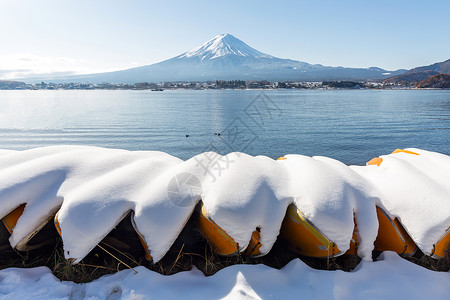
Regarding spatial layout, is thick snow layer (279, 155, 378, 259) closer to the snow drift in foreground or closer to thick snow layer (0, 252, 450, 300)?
the snow drift in foreground

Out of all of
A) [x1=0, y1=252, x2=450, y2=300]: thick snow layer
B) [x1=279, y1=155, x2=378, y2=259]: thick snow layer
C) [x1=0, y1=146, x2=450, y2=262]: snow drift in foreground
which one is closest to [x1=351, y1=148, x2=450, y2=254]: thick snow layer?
[x1=0, y1=146, x2=450, y2=262]: snow drift in foreground

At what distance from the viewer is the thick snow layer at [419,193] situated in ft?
9.61

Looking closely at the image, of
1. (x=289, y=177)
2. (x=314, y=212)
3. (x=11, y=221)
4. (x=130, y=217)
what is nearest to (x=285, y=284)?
(x=314, y=212)

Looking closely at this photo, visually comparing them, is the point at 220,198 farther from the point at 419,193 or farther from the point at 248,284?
the point at 419,193

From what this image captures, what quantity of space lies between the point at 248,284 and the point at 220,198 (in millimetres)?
929

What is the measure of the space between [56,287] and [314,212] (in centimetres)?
284

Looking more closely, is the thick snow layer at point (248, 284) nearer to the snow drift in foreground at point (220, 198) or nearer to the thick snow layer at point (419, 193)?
the snow drift in foreground at point (220, 198)

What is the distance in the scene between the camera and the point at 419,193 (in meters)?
3.20

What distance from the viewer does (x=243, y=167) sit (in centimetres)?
351

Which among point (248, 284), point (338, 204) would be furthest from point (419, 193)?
point (248, 284)

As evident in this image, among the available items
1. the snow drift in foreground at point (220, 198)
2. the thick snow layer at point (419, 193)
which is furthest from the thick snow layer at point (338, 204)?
the thick snow layer at point (419, 193)

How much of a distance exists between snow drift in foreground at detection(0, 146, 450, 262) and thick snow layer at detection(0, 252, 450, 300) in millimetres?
275

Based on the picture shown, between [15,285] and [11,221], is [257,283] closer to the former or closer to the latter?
[15,285]

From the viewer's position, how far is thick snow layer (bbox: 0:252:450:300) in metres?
2.54
